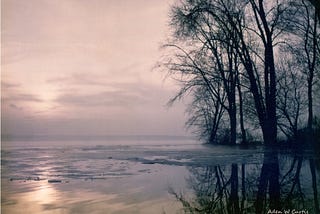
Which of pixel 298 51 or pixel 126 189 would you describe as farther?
pixel 298 51

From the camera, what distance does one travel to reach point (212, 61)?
2808 centimetres

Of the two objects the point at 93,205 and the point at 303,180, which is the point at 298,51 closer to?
the point at 303,180

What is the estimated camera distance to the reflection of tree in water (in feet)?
18.8

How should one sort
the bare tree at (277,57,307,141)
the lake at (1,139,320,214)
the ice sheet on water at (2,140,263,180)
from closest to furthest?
the lake at (1,139,320,214), the ice sheet on water at (2,140,263,180), the bare tree at (277,57,307,141)

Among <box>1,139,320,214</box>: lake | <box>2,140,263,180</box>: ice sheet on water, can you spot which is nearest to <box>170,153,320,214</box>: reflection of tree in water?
<box>1,139,320,214</box>: lake

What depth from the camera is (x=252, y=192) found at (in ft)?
22.7

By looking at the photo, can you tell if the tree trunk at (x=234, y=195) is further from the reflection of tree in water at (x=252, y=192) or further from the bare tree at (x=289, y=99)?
the bare tree at (x=289, y=99)

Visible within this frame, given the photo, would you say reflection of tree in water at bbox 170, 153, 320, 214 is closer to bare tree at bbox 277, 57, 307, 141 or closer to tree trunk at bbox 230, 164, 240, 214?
tree trunk at bbox 230, 164, 240, 214

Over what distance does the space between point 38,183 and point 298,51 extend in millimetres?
22692

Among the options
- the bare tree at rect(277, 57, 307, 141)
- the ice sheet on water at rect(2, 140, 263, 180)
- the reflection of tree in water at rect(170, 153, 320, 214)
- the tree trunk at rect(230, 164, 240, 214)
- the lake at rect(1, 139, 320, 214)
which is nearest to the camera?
the tree trunk at rect(230, 164, 240, 214)

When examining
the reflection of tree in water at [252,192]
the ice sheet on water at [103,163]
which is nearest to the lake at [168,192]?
the reflection of tree in water at [252,192]

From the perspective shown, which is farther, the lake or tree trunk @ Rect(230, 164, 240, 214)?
the lake

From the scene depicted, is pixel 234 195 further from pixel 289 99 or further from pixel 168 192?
pixel 289 99

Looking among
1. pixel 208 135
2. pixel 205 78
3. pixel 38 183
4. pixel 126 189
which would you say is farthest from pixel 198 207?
pixel 208 135
